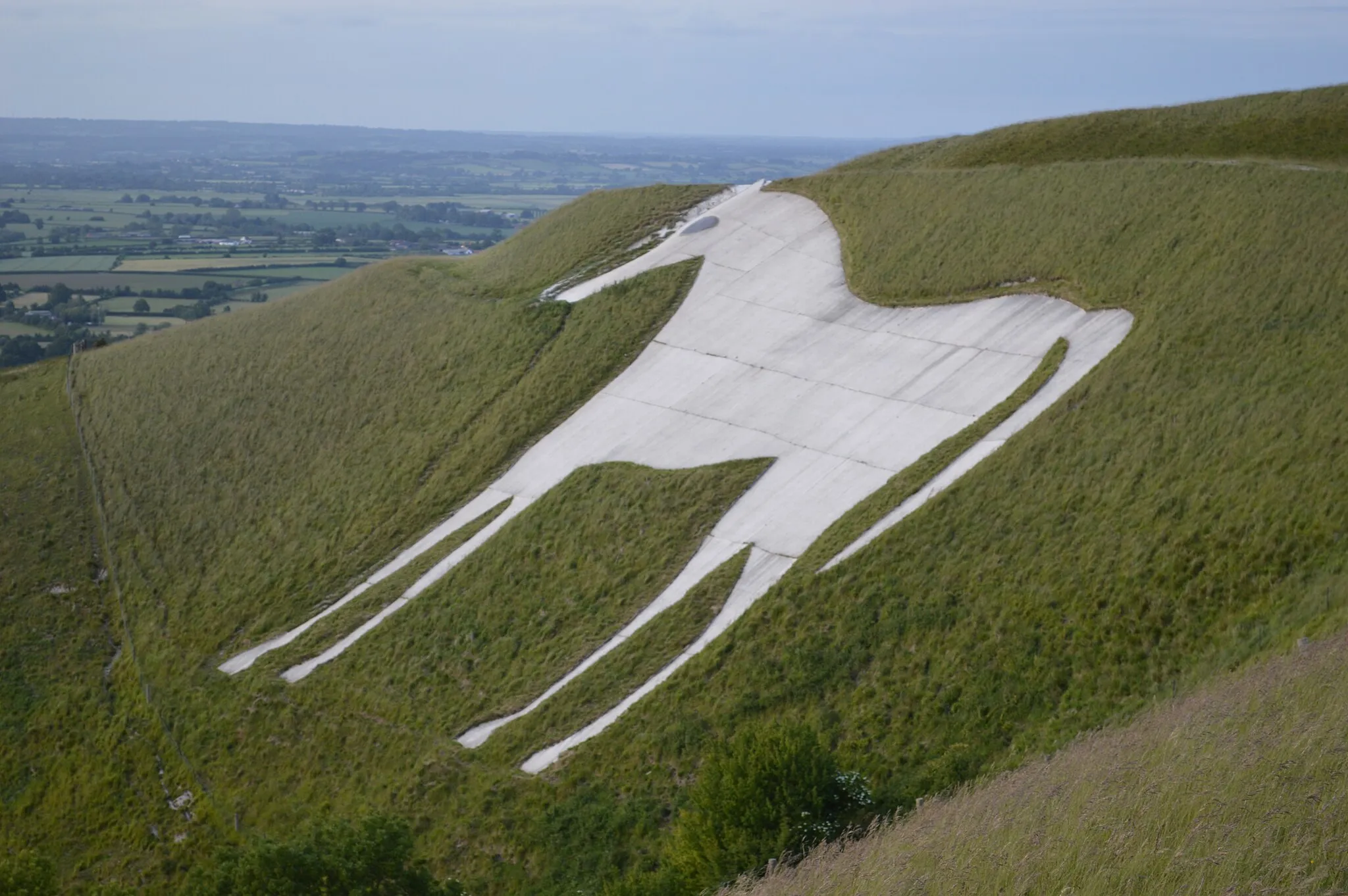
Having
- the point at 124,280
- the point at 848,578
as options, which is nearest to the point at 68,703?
the point at 848,578

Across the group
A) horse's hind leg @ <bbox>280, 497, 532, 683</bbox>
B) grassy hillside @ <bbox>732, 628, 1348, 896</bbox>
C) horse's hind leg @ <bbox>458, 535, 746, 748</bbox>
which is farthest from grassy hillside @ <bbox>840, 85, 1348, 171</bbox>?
grassy hillside @ <bbox>732, 628, 1348, 896</bbox>

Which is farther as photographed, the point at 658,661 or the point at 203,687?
the point at 203,687

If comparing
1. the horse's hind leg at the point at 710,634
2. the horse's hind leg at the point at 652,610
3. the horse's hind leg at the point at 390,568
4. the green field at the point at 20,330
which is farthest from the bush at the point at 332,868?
the green field at the point at 20,330

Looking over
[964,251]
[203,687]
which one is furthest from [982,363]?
[203,687]

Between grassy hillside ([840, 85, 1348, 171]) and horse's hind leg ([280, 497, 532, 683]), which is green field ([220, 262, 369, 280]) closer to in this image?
grassy hillside ([840, 85, 1348, 171])

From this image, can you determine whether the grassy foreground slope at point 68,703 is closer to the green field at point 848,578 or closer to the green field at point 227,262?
the green field at point 848,578

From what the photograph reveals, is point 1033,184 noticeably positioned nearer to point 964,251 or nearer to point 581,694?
point 964,251

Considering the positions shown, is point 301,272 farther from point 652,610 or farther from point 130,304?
point 652,610

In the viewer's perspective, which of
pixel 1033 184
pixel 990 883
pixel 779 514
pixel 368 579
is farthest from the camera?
pixel 1033 184
